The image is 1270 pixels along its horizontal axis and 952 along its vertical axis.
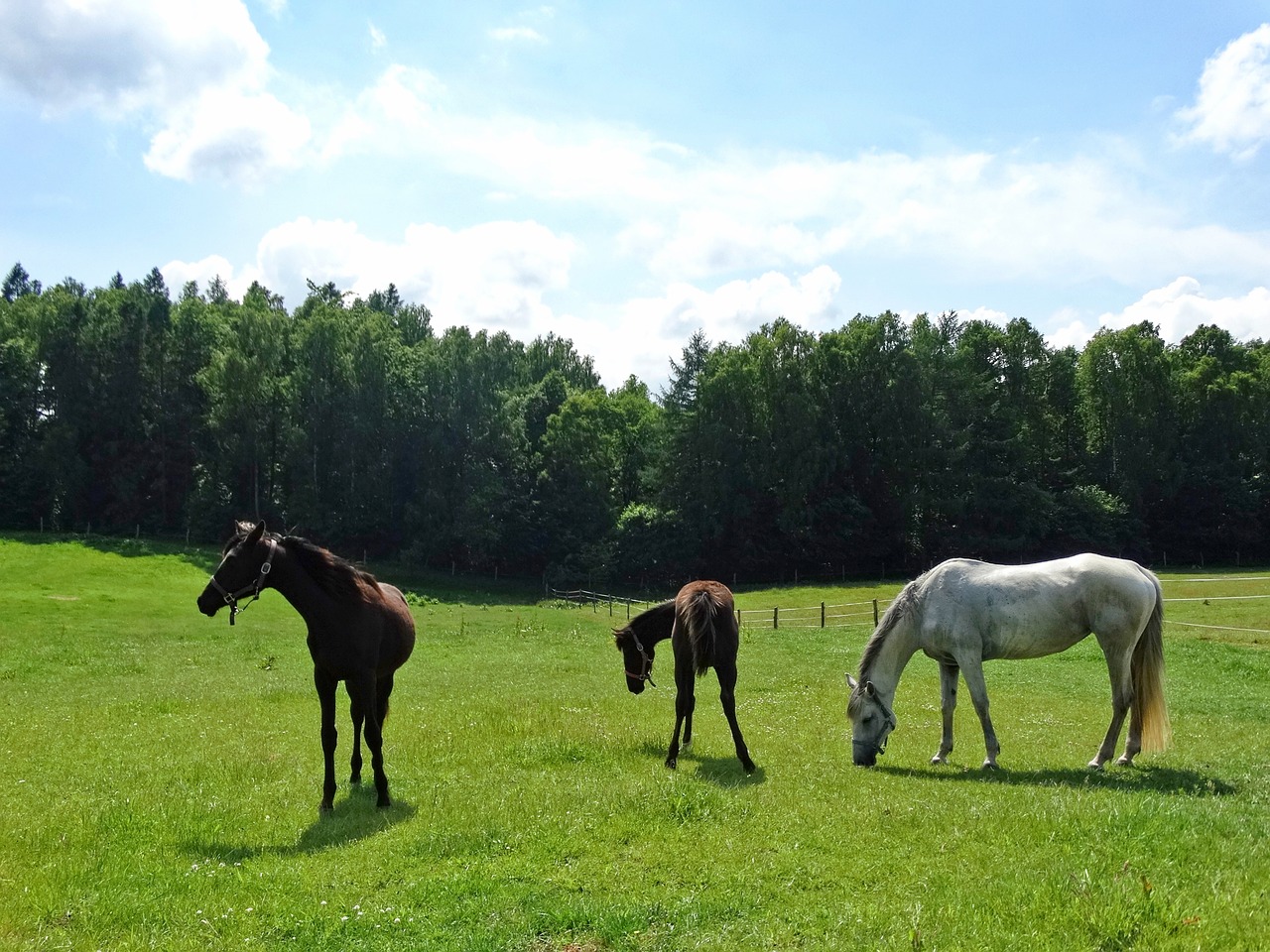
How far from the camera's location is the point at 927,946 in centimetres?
496

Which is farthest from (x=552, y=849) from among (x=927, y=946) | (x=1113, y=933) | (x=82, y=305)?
(x=82, y=305)

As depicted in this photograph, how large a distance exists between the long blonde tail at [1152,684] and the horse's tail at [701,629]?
5.16m

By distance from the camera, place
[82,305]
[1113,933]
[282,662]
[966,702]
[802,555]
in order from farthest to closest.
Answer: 1. [82,305]
2. [802,555]
3. [282,662]
4. [966,702]
5. [1113,933]

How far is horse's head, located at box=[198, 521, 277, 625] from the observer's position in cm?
834

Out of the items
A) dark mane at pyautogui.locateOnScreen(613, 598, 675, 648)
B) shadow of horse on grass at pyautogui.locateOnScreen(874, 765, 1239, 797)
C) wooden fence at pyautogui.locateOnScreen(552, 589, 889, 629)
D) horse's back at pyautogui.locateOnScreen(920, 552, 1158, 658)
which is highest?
horse's back at pyautogui.locateOnScreen(920, 552, 1158, 658)

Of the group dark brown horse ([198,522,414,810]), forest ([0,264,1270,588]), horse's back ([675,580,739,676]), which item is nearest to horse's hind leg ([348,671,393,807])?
dark brown horse ([198,522,414,810])

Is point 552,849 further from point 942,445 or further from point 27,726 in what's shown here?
point 942,445

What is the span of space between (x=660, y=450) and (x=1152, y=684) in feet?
179

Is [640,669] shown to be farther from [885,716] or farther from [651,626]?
[885,716]

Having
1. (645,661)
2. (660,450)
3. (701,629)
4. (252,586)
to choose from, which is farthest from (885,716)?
(660,450)

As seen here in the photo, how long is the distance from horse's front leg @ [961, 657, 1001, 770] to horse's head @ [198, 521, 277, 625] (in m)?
7.82

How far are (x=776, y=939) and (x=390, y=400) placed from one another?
6227 cm

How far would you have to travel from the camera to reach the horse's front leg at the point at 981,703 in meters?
10.2

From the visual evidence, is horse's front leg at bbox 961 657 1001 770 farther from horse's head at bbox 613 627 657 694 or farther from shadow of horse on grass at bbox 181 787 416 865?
shadow of horse on grass at bbox 181 787 416 865
